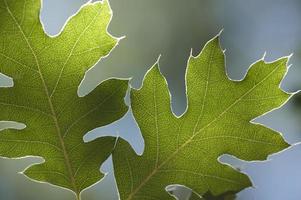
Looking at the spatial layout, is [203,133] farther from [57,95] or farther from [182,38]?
[182,38]

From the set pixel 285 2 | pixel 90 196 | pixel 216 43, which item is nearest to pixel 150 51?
pixel 285 2

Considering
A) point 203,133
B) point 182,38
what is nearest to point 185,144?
point 203,133

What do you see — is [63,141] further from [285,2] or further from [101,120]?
[285,2]

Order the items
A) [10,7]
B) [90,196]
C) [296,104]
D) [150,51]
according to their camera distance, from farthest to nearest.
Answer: [150,51], [90,196], [296,104], [10,7]

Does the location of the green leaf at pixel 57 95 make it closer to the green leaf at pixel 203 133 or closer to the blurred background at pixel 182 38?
the green leaf at pixel 203 133

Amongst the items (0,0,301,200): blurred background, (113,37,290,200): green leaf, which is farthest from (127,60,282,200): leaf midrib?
(0,0,301,200): blurred background

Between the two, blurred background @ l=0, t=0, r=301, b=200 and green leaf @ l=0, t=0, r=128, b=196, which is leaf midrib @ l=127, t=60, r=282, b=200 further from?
blurred background @ l=0, t=0, r=301, b=200

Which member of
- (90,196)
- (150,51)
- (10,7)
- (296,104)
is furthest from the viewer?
(150,51)
